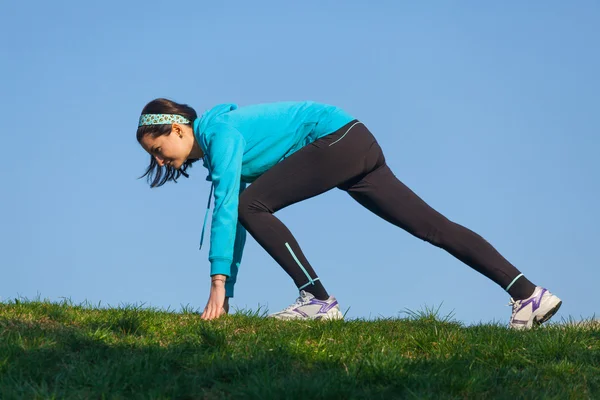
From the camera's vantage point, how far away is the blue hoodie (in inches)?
225

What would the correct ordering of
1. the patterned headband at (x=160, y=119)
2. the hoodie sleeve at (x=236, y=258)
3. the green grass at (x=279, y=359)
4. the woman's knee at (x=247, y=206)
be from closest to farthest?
1. the green grass at (x=279, y=359)
2. the woman's knee at (x=247, y=206)
3. the patterned headband at (x=160, y=119)
4. the hoodie sleeve at (x=236, y=258)

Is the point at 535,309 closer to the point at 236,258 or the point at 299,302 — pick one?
the point at 299,302

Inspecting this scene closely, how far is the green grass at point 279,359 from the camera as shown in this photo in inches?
158

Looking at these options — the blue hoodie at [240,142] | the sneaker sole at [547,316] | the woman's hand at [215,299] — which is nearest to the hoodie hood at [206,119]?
the blue hoodie at [240,142]

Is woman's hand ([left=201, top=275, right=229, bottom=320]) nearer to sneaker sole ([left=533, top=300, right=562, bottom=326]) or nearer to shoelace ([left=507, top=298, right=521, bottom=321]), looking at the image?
shoelace ([left=507, top=298, right=521, bottom=321])

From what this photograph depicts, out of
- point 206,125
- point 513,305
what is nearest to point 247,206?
point 206,125

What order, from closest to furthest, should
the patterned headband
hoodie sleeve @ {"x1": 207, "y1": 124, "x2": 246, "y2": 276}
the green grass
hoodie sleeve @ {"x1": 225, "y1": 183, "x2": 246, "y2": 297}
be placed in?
1. the green grass
2. hoodie sleeve @ {"x1": 207, "y1": 124, "x2": 246, "y2": 276}
3. the patterned headband
4. hoodie sleeve @ {"x1": 225, "y1": 183, "x2": 246, "y2": 297}

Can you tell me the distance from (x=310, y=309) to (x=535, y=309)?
1871mm

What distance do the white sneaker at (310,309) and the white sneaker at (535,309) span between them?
1.45 metres

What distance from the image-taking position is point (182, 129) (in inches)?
239

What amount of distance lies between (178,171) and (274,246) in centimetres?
113

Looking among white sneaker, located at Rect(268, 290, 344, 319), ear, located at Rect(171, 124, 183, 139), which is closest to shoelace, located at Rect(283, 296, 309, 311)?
white sneaker, located at Rect(268, 290, 344, 319)

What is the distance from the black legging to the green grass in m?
0.55

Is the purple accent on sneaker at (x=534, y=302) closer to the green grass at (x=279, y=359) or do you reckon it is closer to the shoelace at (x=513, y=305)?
the shoelace at (x=513, y=305)
